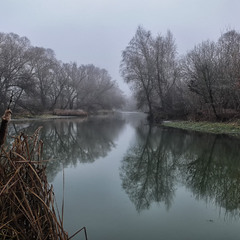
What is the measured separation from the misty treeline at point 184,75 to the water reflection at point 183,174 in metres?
11.5

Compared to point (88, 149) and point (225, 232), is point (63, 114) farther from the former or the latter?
point (225, 232)

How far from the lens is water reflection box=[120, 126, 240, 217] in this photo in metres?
5.07

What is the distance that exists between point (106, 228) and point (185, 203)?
178cm

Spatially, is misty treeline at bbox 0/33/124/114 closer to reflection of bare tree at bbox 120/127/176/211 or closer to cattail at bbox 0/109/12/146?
reflection of bare tree at bbox 120/127/176/211

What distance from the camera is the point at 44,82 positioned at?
153ft

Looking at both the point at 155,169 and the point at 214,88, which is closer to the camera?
→ the point at 155,169

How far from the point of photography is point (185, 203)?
4793 mm

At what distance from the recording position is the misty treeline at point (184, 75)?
21328 mm

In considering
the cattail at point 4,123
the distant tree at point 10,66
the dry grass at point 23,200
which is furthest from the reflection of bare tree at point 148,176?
the distant tree at point 10,66

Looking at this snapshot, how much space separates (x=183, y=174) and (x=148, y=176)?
1.00m

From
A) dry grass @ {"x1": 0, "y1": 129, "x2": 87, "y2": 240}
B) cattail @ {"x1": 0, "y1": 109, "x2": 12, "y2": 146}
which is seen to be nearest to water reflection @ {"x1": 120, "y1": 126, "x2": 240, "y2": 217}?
dry grass @ {"x1": 0, "y1": 129, "x2": 87, "y2": 240}

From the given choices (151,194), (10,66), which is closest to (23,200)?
(151,194)

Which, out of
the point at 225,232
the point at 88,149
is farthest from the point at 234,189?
the point at 88,149

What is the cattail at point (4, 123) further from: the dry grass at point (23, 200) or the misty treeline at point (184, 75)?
the misty treeline at point (184, 75)
